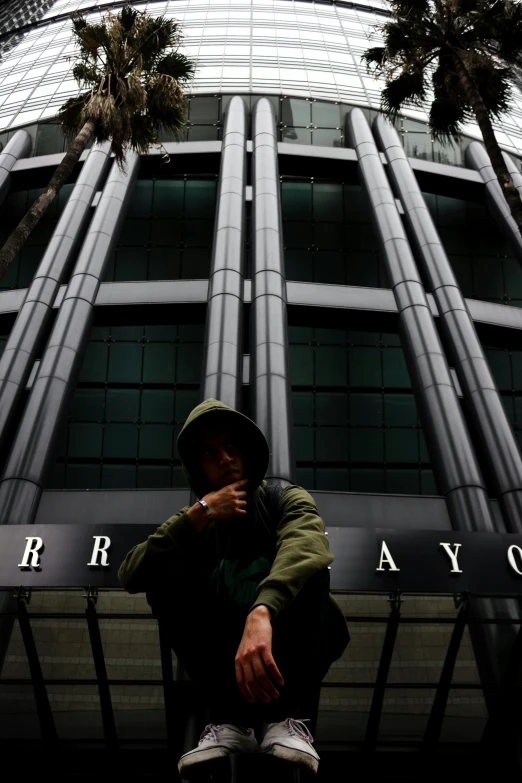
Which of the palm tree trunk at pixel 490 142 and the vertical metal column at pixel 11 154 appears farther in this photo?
the vertical metal column at pixel 11 154

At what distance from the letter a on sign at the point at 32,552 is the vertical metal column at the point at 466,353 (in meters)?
9.08

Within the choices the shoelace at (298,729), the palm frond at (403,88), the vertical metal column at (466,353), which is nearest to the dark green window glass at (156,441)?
the vertical metal column at (466,353)

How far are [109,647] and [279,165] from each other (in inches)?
696

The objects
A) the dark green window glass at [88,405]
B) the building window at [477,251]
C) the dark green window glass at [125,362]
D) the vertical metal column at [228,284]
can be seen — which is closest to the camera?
the vertical metal column at [228,284]

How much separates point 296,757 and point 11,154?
27.4 metres

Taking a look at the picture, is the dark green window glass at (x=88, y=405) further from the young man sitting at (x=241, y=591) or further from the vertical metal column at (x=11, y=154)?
the young man sitting at (x=241, y=591)

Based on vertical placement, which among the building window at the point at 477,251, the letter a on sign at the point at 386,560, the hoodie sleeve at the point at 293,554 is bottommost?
the hoodie sleeve at the point at 293,554

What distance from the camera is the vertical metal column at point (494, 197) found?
23750mm

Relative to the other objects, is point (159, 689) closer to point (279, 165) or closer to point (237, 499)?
point (237, 499)

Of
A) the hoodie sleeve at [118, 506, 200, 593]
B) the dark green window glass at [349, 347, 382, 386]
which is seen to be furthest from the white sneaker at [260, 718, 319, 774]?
the dark green window glass at [349, 347, 382, 386]

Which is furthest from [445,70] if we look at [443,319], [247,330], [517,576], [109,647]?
[109,647]

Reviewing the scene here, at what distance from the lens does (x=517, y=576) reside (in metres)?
12.2

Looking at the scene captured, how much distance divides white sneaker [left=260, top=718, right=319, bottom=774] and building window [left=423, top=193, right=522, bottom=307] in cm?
2429

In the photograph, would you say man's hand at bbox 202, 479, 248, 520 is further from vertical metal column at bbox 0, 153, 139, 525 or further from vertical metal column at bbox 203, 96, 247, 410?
vertical metal column at bbox 203, 96, 247, 410
